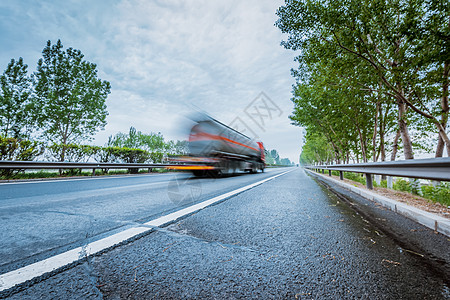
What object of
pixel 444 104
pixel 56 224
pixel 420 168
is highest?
pixel 444 104

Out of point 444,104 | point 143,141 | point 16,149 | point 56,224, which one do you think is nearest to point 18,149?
point 16,149

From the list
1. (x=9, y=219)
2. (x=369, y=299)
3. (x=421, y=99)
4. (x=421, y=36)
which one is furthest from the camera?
(x=421, y=99)

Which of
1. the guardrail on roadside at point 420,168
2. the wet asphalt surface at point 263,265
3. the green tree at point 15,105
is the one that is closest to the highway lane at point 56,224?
the wet asphalt surface at point 263,265

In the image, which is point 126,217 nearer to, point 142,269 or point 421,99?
point 142,269

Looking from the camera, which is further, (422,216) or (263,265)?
(422,216)

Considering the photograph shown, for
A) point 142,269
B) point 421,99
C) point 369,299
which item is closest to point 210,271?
point 142,269

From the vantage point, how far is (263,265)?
4.84 feet

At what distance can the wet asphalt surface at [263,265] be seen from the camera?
116cm

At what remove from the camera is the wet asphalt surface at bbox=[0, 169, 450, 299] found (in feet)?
3.79

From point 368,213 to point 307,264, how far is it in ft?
8.13

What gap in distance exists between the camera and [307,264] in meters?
1.50

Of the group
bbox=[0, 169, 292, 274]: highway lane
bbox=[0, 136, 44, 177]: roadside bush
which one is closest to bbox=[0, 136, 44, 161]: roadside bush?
bbox=[0, 136, 44, 177]: roadside bush

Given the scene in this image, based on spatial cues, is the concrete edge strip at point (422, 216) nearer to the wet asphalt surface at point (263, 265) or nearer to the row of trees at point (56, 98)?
the wet asphalt surface at point (263, 265)

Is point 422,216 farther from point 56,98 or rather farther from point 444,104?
point 56,98
